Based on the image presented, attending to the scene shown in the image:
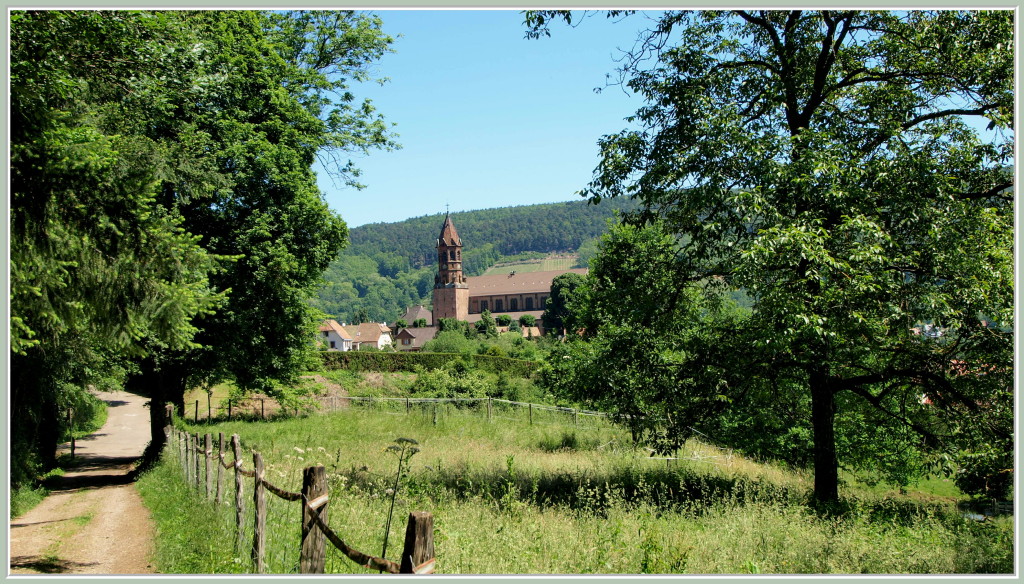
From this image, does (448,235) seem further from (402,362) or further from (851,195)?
(851,195)

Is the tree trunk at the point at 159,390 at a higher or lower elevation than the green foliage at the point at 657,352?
lower

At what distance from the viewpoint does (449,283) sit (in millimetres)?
151000

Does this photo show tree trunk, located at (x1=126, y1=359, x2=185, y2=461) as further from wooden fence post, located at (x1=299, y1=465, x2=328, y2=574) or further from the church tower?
the church tower

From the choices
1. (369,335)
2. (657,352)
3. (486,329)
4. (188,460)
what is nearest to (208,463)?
(188,460)

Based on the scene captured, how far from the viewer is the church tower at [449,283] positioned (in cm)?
14925

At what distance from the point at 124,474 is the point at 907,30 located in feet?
63.0

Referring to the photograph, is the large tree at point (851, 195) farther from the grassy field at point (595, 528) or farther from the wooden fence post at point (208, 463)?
the wooden fence post at point (208, 463)

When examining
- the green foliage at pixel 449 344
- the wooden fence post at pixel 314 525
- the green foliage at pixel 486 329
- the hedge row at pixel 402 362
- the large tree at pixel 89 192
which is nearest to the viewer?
the wooden fence post at pixel 314 525

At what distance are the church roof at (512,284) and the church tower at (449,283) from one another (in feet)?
49.1

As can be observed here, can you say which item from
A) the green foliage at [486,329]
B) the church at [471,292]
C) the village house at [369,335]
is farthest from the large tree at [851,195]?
the church at [471,292]

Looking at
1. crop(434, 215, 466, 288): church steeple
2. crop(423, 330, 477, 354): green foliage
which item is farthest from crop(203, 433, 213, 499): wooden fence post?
crop(434, 215, 466, 288): church steeple

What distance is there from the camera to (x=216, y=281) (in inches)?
635

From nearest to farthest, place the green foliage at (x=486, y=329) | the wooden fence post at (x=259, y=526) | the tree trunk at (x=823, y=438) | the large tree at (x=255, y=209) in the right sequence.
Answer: the wooden fence post at (x=259, y=526)
the tree trunk at (x=823, y=438)
the large tree at (x=255, y=209)
the green foliage at (x=486, y=329)

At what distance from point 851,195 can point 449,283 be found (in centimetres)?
14280
